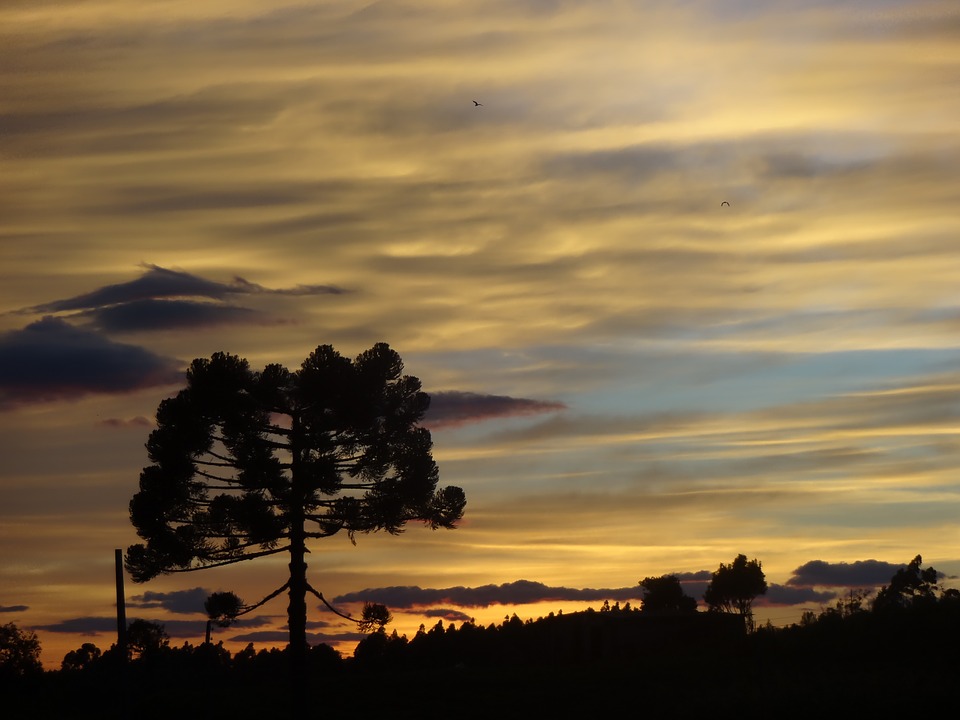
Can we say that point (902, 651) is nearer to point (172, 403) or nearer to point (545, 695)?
point (545, 695)

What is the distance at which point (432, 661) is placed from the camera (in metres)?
90.6

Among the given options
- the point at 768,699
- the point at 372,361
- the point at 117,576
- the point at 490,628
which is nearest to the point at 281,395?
the point at 372,361

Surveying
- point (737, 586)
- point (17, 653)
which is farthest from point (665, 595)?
point (17, 653)

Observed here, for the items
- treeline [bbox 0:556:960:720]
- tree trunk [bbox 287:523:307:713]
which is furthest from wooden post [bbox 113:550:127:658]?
tree trunk [bbox 287:523:307:713]

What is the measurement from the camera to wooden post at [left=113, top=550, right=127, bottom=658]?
42.7m

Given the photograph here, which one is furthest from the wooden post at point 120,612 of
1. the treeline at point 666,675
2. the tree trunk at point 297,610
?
the tree trunk at point 297,610

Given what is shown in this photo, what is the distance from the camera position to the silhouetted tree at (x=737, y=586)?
5084 inches

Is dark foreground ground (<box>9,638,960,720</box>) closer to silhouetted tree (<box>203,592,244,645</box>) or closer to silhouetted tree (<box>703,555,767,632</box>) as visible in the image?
silhouetted tree (<box>203,592,244,645</box>)

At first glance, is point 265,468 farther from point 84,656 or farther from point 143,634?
point 84,656

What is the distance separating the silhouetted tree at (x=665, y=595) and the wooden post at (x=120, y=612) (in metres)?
88.3

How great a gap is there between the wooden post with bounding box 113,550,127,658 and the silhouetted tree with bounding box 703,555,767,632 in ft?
311

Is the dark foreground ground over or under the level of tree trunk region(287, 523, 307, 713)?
under

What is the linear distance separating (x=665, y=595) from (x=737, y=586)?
872 centimetres

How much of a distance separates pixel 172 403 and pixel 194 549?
5989mm
